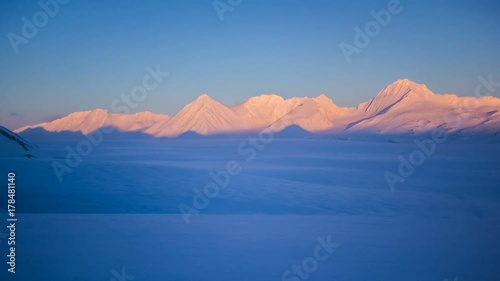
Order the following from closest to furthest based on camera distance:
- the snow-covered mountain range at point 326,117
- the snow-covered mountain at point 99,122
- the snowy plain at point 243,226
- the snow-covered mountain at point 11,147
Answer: the snowy plain at point 243,226 < the snow-covered mountain at point 11,147 < the snow-covered mountain range at point 326,117 < the snow-covered mountain at point 99,122

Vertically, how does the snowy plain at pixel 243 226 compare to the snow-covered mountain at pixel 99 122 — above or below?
below

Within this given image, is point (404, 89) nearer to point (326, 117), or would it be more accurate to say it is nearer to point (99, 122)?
point (326, 117)

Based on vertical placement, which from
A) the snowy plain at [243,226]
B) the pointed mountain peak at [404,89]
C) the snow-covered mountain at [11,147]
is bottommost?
the snowy plain at [243,226]

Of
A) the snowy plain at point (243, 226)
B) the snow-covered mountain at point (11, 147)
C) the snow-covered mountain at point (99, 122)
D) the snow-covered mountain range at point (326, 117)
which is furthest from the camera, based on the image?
the snow-covered mountain at point (99, 122)

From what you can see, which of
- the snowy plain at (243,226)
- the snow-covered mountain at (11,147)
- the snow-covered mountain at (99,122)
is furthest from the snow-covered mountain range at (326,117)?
Answer: the snow-covered mountain at (11,147)

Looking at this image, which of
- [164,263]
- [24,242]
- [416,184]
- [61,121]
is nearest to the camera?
[164,263]

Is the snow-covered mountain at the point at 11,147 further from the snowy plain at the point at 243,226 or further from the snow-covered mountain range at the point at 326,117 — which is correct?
the snow-covered mountain range at the point at 326,117

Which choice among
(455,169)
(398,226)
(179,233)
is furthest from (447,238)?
(455,169)

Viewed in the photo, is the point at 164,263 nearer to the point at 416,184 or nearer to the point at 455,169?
the point at 416,184
